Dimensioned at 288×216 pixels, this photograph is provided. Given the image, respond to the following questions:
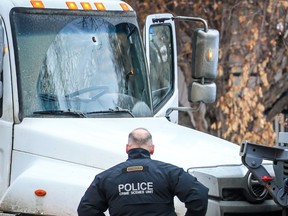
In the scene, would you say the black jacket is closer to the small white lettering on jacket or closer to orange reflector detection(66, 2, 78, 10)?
the small white lettering on jacket

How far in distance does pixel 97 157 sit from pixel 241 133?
872cm

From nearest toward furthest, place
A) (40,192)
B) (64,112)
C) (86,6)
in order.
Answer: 1. (40,192)
2. (64,112)
3. (86,6)

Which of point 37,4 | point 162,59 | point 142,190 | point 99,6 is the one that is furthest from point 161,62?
point 142,190

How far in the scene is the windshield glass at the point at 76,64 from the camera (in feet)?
30.9

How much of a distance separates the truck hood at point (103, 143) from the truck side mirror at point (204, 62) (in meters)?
0.72

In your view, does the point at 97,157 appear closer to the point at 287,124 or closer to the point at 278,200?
the point at 278,200

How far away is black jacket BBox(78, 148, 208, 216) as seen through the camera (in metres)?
7.89

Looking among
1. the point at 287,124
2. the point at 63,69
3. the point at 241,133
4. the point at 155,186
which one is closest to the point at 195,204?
the point at 155,186

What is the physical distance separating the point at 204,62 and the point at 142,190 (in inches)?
93.7

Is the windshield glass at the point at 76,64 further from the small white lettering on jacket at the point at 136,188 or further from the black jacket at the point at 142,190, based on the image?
the small white lettering on jacket at the point at 136,188

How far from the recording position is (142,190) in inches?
311

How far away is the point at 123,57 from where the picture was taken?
10.1 m

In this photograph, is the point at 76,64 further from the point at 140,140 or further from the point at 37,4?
the point at 140,140

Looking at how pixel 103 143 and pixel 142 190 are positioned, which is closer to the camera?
pixel 142 190
